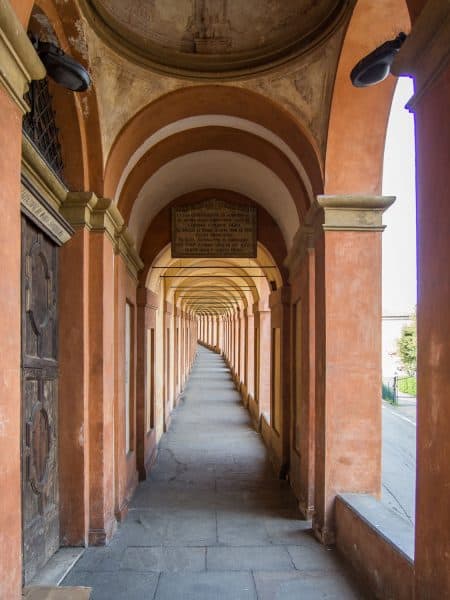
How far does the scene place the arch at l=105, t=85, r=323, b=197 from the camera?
6390 millimetres

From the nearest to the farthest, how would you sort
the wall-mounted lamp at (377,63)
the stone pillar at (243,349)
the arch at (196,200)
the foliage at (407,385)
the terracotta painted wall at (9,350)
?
1. the terracotta painted wall at (9,350)
2. the wall-mounted lamp at (377,63)
3. the arch at (196,200)
4. the stone pillar at (243,349)
5. the foliage at (407,385)

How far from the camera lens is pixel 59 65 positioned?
4.20 meters

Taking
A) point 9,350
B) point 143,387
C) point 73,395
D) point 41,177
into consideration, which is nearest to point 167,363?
point 143,387

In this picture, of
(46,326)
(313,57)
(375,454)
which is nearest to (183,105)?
(313,57)

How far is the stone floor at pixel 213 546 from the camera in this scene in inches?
195

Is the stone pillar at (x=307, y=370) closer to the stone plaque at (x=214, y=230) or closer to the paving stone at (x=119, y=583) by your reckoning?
the stone plaque at (x=214, y=230)

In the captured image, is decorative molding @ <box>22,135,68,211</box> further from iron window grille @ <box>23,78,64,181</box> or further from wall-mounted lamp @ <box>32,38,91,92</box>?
wall-mounted lamp @ <box>32,38,91,92</box>

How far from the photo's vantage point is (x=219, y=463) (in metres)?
10.5

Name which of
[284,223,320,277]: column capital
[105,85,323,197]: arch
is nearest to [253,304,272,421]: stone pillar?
[284,223,320,277]: column capital

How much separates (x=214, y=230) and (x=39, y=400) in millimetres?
5319

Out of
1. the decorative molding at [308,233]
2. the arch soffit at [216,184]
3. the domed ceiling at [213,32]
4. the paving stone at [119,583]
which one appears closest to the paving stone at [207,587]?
the paving stone at [119,583]

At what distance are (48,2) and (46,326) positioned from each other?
2942 millimetres

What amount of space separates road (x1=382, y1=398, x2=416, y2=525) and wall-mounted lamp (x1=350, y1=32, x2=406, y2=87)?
4036 mm

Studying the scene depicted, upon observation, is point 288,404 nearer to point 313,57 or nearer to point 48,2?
point 313,57
